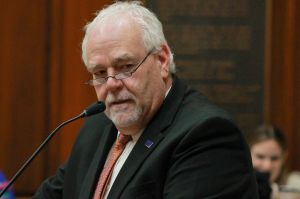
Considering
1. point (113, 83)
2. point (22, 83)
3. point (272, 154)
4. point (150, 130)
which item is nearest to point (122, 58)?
point (113, 83)

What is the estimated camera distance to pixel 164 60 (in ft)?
7.98

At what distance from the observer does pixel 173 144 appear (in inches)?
86.6

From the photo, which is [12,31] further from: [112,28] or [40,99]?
[112,28]

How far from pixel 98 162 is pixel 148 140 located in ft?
0.77

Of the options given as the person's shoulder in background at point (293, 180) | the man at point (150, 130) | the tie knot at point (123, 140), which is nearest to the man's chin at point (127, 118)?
the man at point (150, 130)

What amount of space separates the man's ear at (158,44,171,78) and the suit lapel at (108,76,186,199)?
6 centimetres

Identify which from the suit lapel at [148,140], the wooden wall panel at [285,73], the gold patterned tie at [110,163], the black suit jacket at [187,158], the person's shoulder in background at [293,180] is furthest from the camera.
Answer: the wooden wall panel at [285,73]

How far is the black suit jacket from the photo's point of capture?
6.92 ft

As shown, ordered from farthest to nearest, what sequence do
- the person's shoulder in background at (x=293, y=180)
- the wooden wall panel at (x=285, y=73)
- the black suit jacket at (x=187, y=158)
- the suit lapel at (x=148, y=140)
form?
the wooden wall panel at (x=285, y=73)
the person's shoulder in background at (x=293, y=180)
the suit lapel at (x=148, y=140)
the black suit jacket at (x=187, y=158)

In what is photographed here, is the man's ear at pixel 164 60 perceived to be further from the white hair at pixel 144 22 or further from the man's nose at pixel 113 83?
the man's nose at pixel 113 83

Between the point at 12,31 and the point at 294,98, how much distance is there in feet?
4.43

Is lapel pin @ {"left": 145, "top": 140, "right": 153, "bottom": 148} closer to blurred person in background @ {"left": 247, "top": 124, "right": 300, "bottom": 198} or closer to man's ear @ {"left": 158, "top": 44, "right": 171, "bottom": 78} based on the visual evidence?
man's ear @ {"left": 158, "top": 44, "right": 171, "bottom": 78}

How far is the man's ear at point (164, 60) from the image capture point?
2416mm

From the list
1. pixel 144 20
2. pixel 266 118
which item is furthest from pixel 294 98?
pixel 144 20
